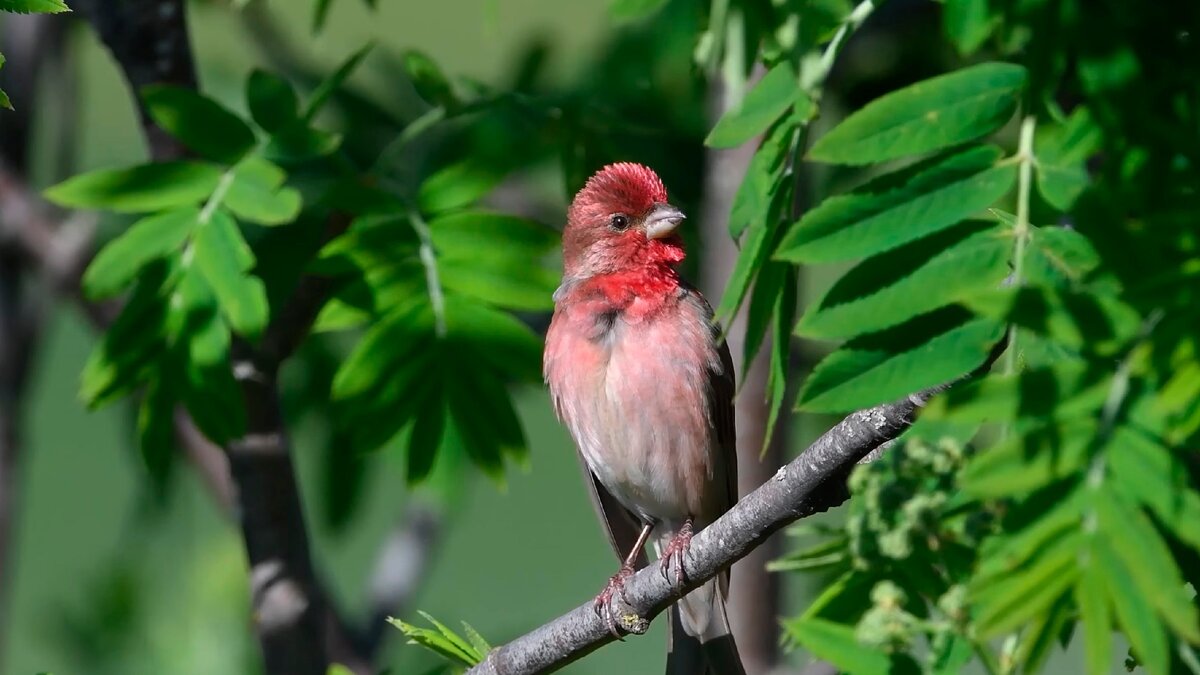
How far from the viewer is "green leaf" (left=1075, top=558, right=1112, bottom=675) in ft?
5.63

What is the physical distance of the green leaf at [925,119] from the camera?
224 centimetres

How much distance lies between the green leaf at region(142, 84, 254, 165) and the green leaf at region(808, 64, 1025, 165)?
7.79 ft

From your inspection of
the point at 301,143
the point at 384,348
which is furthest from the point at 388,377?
the point at 301,143

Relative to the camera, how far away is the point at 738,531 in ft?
9.41

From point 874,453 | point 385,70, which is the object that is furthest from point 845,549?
point 385,70

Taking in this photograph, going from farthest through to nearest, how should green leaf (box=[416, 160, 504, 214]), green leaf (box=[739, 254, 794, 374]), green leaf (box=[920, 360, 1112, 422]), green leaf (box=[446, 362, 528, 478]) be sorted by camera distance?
green leaf (box=[416, 160, 504, 214]), green leaf (box=[446, 362, 528, 478]), green leaf (box=[739, 254, 794, 374]), green leaf (box=[920, 360, 1112, 422])

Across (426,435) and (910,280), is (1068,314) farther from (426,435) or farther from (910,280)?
(426,435)

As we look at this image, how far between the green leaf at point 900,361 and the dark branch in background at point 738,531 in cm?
13

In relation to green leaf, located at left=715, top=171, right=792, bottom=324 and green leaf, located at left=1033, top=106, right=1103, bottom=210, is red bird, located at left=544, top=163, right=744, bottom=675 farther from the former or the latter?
green leaf, located at left=1033, top=106, right=1103, bottom=210

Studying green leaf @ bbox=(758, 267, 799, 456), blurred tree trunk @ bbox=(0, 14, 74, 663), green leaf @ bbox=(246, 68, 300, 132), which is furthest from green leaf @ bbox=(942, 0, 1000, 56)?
blurred tree trunk @ bbox=(0, 14, 74, 663)

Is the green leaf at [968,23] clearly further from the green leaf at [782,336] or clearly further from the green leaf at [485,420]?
the green leaf at [485,420]

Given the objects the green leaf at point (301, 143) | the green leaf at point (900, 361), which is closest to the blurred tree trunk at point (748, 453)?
the green leaf at point (301, 143)

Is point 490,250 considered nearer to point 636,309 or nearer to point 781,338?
point 636,309

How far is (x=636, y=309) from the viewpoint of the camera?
4934mm
